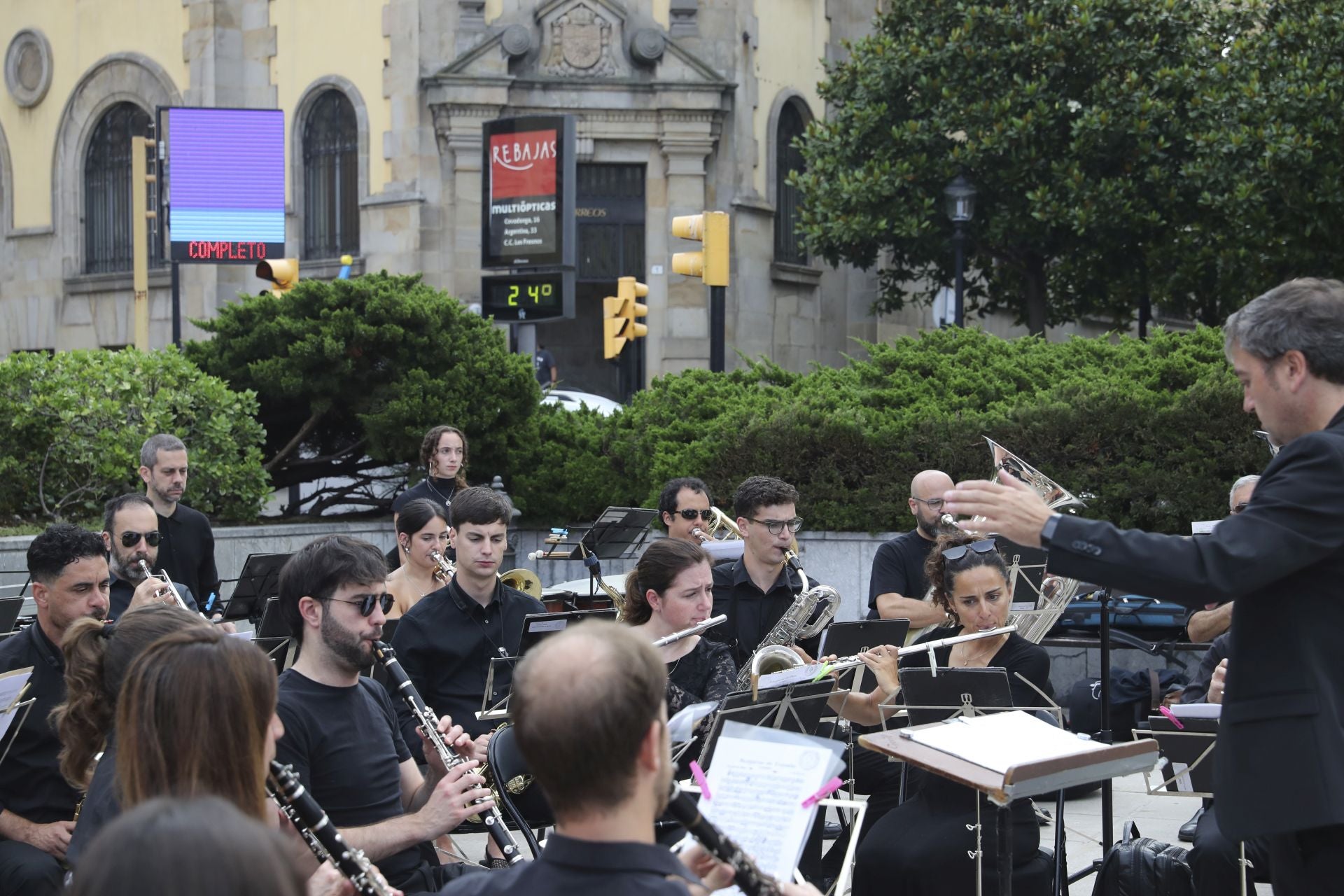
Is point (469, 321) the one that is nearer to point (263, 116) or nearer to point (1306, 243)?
point (263, 116)

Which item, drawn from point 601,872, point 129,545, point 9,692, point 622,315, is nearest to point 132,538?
point 129,545

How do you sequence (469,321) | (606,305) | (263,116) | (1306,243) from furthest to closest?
1. (606,305)
2. (1306,243)
3. (263,116)
4. (469,321)

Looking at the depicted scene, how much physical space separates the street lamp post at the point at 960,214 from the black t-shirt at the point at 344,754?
1638 cm

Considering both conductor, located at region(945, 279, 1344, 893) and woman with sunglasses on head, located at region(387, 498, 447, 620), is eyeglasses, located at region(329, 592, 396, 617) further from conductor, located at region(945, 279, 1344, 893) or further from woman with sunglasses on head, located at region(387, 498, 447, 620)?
woman with sunglasses on head, located at region(387, 498, 447, 620)

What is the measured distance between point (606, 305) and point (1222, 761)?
18.7 metres

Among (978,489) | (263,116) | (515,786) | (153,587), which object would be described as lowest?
(515,786)

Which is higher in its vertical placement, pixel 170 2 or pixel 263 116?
pixel 170 2

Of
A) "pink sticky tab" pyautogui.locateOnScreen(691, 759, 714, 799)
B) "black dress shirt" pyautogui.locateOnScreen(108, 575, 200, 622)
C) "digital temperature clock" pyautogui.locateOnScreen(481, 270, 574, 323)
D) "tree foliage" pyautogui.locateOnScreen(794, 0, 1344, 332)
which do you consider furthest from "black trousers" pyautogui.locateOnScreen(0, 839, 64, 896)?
"tree foliage" pyautogui.locateOnScreen(794, 0, 1344, 332)

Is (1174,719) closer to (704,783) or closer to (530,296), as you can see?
(704,783)

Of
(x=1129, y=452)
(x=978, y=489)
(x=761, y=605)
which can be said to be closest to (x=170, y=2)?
(x=1129, y=452)

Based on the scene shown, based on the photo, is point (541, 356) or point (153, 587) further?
point (541, 356)

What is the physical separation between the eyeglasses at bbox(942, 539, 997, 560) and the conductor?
238 centimetres

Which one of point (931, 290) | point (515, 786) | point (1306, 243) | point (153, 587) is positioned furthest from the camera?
point (931, 290)

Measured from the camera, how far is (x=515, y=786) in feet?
18.7
